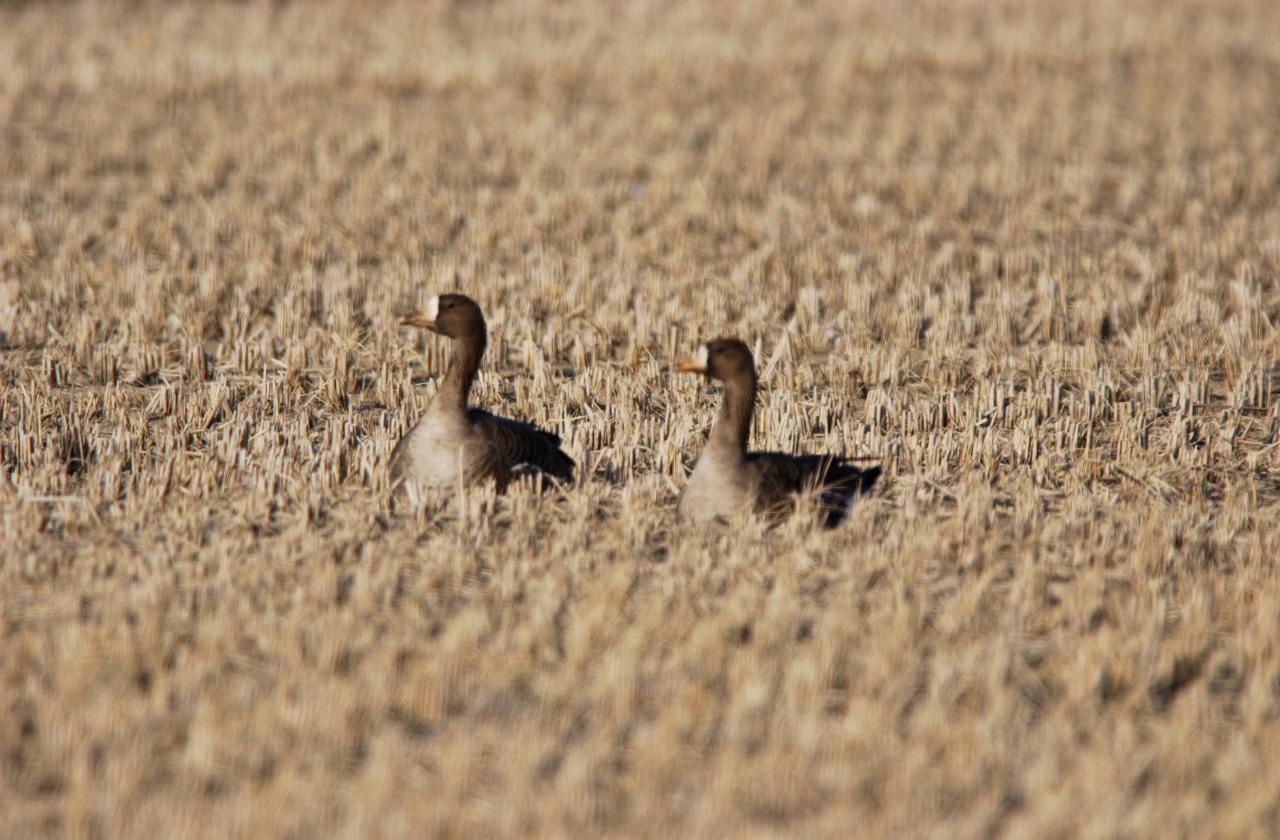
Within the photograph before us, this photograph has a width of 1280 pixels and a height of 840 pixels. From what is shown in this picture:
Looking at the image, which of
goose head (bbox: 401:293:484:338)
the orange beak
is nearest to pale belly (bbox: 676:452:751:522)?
goose head (bbox: 401:293:484:338)

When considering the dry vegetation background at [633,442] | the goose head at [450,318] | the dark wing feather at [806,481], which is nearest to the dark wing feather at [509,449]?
the dry vegetation background at [633,442]

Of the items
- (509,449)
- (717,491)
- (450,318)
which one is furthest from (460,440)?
(717,491)

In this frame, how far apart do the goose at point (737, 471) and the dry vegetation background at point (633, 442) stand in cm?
15

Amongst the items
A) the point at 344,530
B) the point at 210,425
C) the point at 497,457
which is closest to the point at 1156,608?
the point at 497,457

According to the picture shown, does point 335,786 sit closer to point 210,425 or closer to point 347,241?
point 210,425

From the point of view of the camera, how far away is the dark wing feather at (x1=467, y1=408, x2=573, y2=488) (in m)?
7.22

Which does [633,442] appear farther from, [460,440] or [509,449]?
[460,440]

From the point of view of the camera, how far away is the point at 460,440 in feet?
23.5

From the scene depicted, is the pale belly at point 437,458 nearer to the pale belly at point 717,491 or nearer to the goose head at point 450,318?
the goose head at point 450,318

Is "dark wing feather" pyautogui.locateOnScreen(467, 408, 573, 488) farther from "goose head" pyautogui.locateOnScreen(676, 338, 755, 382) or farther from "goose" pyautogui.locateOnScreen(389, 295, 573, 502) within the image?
"goose head" pyautogui.locateOnScreen(676, 338, 755, 382)

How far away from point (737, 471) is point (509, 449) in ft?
4.03

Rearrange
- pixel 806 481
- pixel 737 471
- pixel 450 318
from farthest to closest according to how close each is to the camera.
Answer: pixel 450 318 < pixel 806 481 < pixel 737 471

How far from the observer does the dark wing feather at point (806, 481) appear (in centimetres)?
693

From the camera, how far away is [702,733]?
17.0ft
